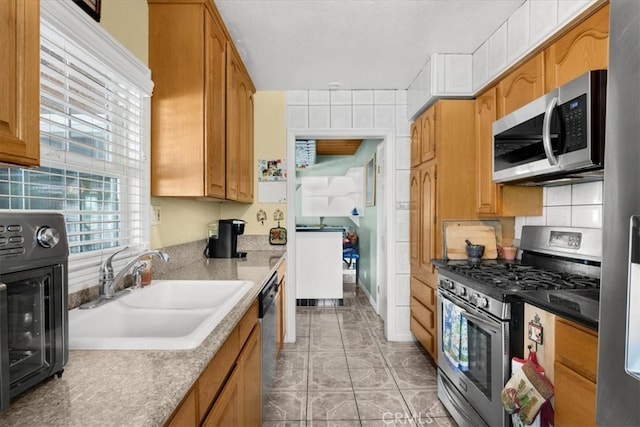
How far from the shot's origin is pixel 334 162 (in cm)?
628

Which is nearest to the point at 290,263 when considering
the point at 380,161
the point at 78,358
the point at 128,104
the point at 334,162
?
the point at 380,161

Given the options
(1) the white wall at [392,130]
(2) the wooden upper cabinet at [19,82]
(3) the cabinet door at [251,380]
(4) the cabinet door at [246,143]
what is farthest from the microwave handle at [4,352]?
(1) the white wall at [392,130]

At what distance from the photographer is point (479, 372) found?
1.75m

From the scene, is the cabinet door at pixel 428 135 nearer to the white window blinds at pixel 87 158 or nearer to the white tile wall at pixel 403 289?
the white tile wall at pixel 403 289

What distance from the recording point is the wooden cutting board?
8.21 ft

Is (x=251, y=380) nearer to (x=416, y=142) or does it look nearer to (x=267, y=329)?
(x=267, y=329)

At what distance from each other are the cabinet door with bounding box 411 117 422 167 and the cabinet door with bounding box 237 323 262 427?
2011mm

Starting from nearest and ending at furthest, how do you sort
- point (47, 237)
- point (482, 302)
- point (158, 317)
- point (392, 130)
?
1. point (47, 237)
2. point (158, 317)
3. point (482, 302)
4. point (392, 130)

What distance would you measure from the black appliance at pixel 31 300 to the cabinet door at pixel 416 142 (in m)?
2.68

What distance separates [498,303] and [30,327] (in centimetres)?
164

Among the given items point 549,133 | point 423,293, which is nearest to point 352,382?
point 423,293

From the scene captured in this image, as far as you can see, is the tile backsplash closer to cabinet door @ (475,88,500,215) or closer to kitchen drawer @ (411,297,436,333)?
cabinet door @ (475,88,500,215)

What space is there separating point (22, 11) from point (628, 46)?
1163 mm

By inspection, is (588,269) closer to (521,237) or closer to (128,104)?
(521,237)
